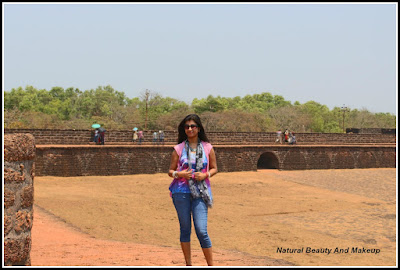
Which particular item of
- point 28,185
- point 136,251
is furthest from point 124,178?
point 28,185

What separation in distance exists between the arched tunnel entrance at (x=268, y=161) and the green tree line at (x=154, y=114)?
12.8m

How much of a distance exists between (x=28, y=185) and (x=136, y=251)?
2777mm

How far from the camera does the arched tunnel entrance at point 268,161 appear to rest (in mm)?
28453

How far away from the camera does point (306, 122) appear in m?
60.1

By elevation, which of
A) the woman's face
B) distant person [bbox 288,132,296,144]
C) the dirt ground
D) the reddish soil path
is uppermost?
the woman's face

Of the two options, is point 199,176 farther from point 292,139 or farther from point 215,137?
point 292,139

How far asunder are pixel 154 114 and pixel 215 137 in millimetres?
25439

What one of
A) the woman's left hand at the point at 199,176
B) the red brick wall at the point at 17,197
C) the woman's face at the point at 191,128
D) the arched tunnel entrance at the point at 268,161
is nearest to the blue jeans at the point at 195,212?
the woman's left hand at the point at 199,176

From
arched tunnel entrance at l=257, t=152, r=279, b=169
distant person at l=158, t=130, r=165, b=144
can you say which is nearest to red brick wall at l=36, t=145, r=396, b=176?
arched tunnel entrance at l=257, t=152, r=279, b=169

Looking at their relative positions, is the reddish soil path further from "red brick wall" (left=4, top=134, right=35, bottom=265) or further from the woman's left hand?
the woman's left hand

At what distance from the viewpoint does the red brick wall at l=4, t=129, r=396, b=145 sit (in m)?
23.8

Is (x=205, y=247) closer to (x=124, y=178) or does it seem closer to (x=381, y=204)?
(x=381, y=204)

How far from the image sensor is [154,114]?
52750 mm

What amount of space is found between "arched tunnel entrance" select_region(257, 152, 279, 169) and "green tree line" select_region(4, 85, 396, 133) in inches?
502
